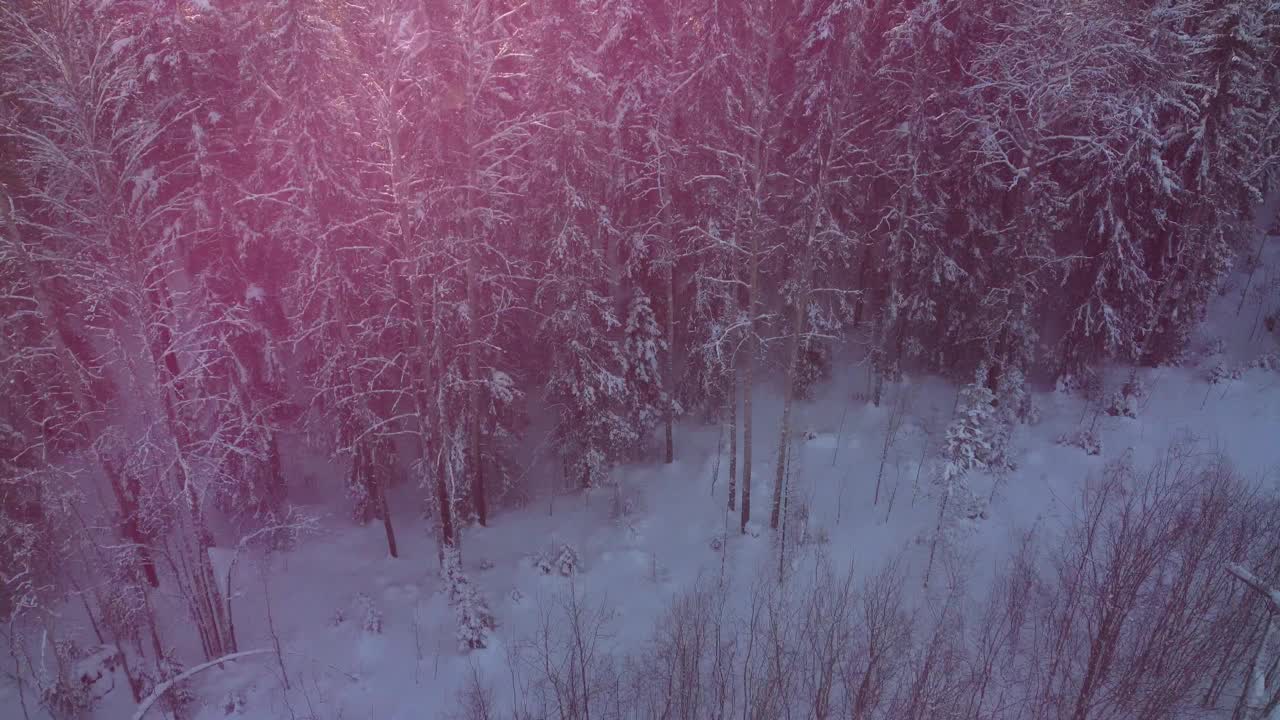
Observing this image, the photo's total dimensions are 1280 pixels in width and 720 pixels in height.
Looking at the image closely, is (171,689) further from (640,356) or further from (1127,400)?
(1127,400)

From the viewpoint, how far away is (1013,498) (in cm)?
1722

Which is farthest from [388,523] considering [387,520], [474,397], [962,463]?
[962,463]

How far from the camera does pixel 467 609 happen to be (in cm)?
1374

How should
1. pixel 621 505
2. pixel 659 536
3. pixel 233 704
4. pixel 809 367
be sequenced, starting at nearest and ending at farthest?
pixel 233 704
pixel 659 536
pixel 621 505
pixel 809 367

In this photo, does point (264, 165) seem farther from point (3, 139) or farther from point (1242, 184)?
point (1242, 184)

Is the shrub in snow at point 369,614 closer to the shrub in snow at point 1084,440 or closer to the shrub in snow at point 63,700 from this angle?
the shrub in snow at point 63,700

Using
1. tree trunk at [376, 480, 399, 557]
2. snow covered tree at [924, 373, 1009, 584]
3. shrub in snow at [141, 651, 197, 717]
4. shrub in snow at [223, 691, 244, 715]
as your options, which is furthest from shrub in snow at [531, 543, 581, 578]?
snow covered tree at [924, 373, 1009, 584]

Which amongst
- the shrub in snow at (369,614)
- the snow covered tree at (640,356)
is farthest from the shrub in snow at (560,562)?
the snow covered tree at (640,356)

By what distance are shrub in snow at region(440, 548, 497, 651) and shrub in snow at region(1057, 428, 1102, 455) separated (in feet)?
55.6

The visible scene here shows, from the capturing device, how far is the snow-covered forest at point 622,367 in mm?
11977

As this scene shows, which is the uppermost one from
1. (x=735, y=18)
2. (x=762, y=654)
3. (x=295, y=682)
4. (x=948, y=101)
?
(x=735, y=18)

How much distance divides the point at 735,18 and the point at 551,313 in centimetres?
897

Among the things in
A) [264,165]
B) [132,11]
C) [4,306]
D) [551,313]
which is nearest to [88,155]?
[264,165]

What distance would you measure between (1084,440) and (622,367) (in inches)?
537
